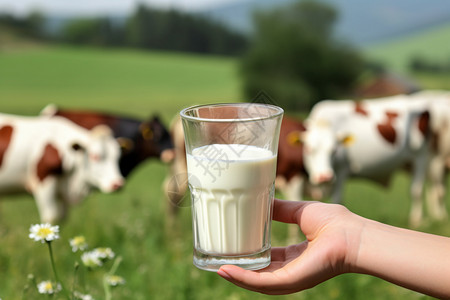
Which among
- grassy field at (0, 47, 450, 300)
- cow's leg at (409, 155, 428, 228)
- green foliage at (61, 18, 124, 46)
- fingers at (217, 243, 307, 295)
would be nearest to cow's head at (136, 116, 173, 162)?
grassy field at (0, 47, 450, 300)

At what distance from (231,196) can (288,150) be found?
3.42 meters

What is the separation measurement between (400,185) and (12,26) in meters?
32.5

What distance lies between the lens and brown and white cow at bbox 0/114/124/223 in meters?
4.38

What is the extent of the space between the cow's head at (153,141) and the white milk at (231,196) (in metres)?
3.68

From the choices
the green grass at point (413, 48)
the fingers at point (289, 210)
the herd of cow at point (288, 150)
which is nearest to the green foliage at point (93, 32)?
the green grass at point (413, 48)

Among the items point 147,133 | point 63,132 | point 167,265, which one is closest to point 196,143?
point 167,265

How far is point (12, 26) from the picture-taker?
36.7m

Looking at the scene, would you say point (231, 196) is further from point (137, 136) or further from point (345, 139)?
point (137, 136)

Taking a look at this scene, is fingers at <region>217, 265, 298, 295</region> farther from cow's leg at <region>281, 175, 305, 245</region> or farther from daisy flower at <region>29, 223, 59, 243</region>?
cow's leg at <region>281, 175, 305, 245</region>

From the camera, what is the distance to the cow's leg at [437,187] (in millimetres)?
6242

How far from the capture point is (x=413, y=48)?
3528 centimetres

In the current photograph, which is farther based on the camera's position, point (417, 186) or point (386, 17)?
point (386, 17)

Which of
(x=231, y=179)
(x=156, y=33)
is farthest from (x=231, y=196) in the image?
(x=156, y=33)

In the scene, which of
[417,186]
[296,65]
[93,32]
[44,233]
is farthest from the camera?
[93,32]
